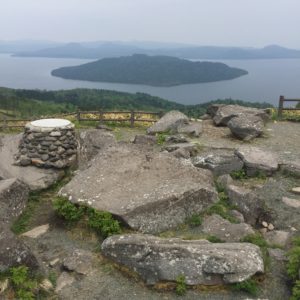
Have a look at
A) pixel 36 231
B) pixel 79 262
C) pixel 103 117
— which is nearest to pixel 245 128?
pixel 103 117

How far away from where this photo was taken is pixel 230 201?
11.2m

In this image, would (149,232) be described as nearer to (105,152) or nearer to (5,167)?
(105,152)

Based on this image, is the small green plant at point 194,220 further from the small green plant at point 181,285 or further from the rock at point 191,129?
the rock at point 191,129

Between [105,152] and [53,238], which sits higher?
[105,152]

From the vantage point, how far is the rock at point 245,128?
17.9 m

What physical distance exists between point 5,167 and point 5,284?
261 inches

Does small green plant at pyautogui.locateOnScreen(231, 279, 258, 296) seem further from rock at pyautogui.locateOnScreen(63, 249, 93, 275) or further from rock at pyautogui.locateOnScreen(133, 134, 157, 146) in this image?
rock at pyautogui.locateOnScreen(133, 134, 157, 146)

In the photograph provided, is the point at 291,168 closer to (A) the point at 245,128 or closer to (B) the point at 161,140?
(A) the point at 245,128

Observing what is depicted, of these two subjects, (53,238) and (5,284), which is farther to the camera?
(53,238)

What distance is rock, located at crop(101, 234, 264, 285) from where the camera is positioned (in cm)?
793

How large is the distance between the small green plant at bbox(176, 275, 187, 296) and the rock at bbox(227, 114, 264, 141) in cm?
1106

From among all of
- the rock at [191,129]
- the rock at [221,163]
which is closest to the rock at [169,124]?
the rock at [191,129]

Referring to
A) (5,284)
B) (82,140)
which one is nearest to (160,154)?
(82,140)

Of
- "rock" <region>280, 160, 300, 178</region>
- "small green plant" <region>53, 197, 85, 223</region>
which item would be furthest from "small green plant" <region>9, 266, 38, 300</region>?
"rock" <region>280, 160, 300, 178</region>
